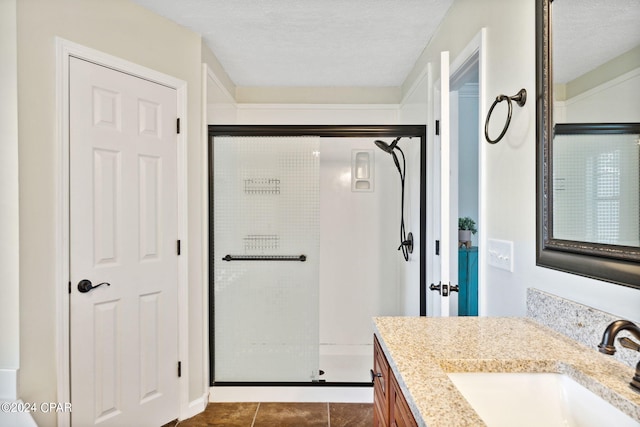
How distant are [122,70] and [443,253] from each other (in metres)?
1.93

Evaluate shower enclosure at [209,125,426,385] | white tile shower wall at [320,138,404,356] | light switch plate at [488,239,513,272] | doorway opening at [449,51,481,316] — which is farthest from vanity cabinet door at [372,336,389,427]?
white tile shower wall at [320,138,404,356]

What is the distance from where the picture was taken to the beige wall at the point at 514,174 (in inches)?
49.4

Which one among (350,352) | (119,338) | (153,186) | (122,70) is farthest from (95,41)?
(350,352)

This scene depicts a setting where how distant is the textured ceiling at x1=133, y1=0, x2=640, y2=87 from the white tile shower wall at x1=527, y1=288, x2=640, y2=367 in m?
0.68

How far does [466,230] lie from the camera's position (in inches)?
108

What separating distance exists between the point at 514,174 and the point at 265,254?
170 cm

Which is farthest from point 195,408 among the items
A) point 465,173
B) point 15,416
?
point 465,173

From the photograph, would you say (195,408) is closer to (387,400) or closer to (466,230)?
(387,400)

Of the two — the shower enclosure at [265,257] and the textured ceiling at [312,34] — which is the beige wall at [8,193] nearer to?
the textured ceiling at [312,34]

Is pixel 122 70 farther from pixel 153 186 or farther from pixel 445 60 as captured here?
pixel 445 60

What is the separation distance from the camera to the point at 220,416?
2367 millimetres

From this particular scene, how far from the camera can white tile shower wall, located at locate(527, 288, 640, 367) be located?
906 millimetres

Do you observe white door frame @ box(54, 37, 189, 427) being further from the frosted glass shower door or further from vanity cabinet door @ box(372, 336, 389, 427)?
vanity cabinet door @ box(372, 336, 389, 427)

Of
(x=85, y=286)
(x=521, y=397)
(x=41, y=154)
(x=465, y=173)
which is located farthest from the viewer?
(x=465, y=173)
